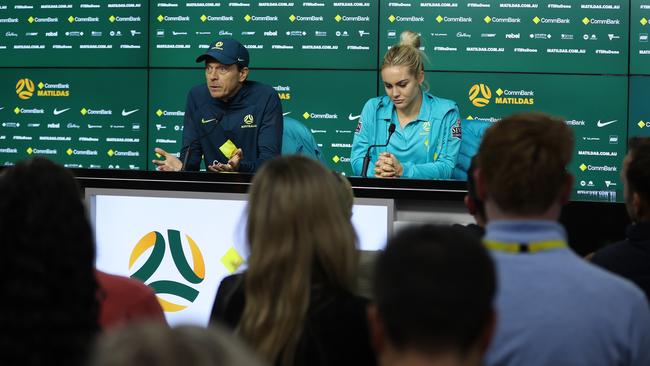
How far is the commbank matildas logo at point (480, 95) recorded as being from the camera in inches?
270

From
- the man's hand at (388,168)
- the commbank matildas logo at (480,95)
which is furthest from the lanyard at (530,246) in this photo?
the commbank matildas logo at (480,95)

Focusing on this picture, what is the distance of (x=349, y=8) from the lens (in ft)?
22.9

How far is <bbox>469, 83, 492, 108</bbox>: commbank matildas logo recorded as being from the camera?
6.86 meters

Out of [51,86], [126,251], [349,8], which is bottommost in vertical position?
[126,251]

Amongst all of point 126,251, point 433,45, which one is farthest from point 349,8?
point 126,251

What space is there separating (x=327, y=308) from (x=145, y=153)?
5764 millimetres

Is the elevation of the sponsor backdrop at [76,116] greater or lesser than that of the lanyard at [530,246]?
greater

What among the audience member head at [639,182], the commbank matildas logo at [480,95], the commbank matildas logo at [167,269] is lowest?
the commbank matildas logo at [167,269]

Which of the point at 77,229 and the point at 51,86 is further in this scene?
the point at 51,86

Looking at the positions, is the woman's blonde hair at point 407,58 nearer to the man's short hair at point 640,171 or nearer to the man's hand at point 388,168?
the man's hand at point 388,168

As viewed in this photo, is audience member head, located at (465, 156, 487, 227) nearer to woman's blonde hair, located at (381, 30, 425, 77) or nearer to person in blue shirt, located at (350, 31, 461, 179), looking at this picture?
person in blue shirt, located at (350, 31, 461, 179)

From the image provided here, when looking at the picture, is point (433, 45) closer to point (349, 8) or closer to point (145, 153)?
point (349, 8)

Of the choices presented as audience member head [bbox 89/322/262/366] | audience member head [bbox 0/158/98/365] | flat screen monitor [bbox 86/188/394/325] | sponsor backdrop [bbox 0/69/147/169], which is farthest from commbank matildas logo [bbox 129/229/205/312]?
sponsor backdrop [bbox 0/69/147/169]

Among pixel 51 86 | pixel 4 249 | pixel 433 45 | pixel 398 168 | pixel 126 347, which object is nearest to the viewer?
pixel 126 347
